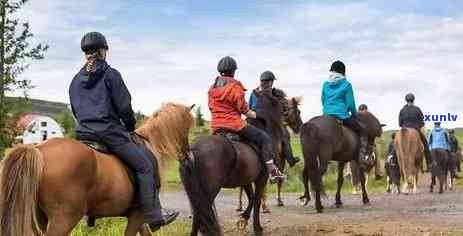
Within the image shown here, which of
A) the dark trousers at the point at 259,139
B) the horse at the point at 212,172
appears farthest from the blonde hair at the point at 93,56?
the dark trousers at the point at 259,139

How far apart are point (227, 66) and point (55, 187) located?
482 cm

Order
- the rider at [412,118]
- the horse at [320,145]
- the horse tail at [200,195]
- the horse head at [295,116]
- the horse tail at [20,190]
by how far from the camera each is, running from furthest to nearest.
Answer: the rider at [412,118] < the horse head at [295,116] < the horse at [320,145] < the horse tail at [200,195] < the horse tail at [20,190]

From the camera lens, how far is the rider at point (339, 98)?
51.3ft

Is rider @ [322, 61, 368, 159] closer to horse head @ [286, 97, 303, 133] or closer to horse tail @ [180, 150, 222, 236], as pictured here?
horse head @ [286, 97, 303, 133]

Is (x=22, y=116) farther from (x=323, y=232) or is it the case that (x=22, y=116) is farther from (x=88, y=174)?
(x=88, y=174)

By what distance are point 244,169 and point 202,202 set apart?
3.89ft

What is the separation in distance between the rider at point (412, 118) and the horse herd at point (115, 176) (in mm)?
8279

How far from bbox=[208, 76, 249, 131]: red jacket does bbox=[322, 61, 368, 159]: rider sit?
439 centimetres

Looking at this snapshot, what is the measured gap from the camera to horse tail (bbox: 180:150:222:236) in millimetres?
10617

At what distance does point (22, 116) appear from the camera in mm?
21562

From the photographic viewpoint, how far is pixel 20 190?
732 cm

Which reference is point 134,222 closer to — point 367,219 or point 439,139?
point 367,219

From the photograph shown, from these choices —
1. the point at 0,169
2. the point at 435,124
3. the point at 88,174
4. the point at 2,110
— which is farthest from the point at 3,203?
the point at 435,124

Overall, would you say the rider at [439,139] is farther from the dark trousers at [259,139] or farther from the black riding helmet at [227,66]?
the black riding helmet at [227,66]
